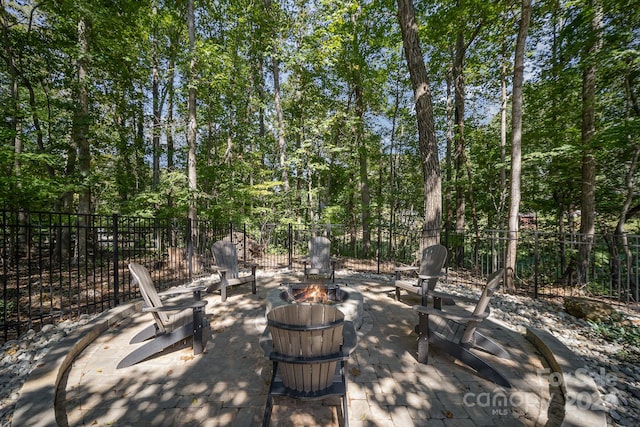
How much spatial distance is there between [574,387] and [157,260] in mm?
10049

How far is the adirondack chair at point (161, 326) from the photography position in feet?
9.42

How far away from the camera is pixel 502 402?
2.42m

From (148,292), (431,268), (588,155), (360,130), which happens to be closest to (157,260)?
(148,292)

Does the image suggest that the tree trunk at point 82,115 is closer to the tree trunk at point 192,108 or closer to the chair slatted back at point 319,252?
the tree trunk at point 192,108

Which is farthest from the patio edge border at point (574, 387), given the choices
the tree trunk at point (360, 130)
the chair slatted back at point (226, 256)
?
the tree trunk at point (360, 130)

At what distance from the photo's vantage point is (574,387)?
246 cm

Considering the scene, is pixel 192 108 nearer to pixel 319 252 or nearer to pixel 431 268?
pixel 319 252

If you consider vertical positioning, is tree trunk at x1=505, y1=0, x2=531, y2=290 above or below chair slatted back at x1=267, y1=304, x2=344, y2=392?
above

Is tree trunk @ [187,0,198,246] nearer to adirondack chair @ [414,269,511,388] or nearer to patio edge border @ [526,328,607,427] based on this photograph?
adirondack chair @ [414,269,511,388]

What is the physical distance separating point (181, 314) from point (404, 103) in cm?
1635

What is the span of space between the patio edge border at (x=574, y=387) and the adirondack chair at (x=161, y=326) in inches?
147

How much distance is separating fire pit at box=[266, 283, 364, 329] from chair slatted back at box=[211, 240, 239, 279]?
142 cm

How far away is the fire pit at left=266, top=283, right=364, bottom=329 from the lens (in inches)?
158

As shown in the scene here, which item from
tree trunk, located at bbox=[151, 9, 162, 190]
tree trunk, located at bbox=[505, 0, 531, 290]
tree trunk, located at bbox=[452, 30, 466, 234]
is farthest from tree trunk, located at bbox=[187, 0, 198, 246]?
tree trunk, located at bbox=[452, 30, 466, 234]
